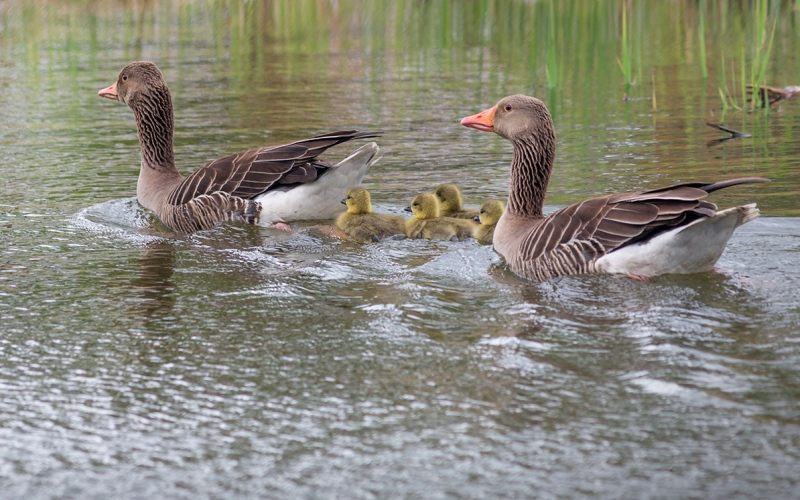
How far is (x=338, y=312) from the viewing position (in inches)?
233

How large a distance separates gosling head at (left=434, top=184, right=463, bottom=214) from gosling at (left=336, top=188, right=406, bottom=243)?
41 cm

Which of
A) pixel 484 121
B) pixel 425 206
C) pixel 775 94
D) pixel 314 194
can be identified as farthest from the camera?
pixel 775 94

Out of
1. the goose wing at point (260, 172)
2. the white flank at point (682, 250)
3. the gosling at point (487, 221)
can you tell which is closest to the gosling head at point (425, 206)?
the gosling at point (487, 221)

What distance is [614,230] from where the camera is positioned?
20.6 ft

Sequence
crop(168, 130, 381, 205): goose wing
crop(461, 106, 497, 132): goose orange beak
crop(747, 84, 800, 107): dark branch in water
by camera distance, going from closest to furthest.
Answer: crop(461, 106, 497, 132): goose orange beak, crop(168, 130, 381, 205): goose wing, crop(747, 84, 800, 107): dark branch in water

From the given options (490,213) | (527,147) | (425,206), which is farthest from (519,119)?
Answer: (425,206)

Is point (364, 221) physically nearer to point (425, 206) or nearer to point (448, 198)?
point (425, 206)

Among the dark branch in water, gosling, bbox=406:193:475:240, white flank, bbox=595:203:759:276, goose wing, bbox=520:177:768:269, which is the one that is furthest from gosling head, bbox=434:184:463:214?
the dark branch in water

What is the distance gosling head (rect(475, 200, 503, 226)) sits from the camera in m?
7.97

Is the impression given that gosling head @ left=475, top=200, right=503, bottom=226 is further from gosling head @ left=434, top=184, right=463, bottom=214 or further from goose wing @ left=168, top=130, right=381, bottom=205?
goose wing @ left=168, top=130, right=381, bottom=205

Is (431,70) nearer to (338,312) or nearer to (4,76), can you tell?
(4,76)

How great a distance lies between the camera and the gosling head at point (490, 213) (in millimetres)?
7969

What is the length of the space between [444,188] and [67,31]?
1796 cm

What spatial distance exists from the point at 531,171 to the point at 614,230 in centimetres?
137
